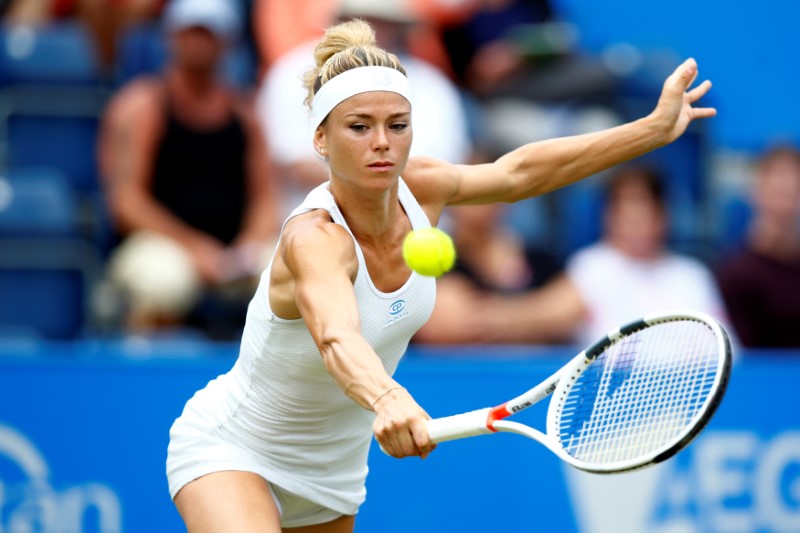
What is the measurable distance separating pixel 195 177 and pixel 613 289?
2151mm

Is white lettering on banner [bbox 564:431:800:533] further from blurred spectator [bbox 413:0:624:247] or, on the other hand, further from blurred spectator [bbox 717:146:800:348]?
blurred spectator [bbox 413:0:624:247]

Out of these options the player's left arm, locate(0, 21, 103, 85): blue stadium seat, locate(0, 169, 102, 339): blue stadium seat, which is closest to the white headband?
the player's left arm

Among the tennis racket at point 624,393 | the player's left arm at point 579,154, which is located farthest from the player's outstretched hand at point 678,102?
the tennis racket at point 624,393

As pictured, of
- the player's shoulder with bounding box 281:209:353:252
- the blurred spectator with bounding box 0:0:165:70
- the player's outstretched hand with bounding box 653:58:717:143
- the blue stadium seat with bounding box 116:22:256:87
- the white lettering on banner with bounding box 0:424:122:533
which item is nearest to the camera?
the player's shoulder with bounding box 281:209:353:252

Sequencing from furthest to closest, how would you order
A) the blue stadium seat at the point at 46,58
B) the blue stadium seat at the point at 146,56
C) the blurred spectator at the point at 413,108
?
the blue stadium seat at the point at 146,56, the blue stadium seat at the point at 46,58, the blurred spectator at the point at 413,108

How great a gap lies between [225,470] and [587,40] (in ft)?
18.8

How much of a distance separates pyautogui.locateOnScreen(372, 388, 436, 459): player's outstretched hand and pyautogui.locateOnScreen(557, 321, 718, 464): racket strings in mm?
626

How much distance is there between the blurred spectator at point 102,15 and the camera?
775 cm

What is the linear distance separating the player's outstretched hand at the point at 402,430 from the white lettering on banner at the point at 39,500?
9.86 feet

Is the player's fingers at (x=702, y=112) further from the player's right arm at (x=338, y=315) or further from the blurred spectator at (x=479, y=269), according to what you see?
the blurred spectator at (x=479, y=269)

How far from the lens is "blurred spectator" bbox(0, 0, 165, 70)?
7.75 m

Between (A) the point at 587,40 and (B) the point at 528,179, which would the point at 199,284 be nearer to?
(B) the point at 528,179

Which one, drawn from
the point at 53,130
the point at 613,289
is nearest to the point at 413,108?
the point at 613,289

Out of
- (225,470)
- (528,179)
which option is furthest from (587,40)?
(225,470)
